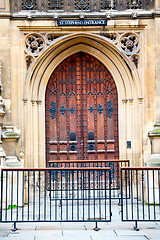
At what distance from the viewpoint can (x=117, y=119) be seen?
393 inches

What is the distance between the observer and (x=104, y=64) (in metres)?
9.97

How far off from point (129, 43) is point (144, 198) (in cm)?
412

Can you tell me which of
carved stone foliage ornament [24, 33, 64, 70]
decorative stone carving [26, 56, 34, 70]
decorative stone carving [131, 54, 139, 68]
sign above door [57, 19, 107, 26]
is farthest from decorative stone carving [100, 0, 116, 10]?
decorative stone carving [26, 56, 34, 70]

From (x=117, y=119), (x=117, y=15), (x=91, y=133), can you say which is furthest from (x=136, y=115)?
(x=117, y=15)

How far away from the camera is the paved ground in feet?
20.0

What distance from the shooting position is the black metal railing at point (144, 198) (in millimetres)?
6543

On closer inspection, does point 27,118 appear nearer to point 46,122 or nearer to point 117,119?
point 46,122

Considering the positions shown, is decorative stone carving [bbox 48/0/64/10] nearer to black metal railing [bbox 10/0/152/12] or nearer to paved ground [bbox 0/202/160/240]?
black metal railing [bbox 10/0/152/12]

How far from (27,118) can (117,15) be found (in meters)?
3.62

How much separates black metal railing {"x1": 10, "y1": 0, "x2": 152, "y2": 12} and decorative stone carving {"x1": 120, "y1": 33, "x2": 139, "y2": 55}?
0.74 meters

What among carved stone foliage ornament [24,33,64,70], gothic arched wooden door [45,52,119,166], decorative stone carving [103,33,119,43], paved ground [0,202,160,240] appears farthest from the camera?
gothic arched wooden door [45,52,119,166]

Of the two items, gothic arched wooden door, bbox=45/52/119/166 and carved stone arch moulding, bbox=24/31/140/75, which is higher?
carved stone arch moulding, bbox=24/31/140/75

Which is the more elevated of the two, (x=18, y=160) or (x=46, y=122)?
(x=46, y=122)

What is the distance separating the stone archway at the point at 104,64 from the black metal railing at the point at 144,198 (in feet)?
2.81
